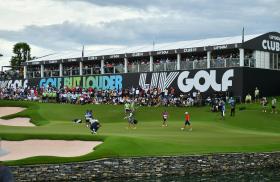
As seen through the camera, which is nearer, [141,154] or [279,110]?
[141,154]

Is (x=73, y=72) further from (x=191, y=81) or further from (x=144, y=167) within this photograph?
(x=144, y=167)

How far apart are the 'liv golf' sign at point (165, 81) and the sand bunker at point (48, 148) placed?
2922 cm

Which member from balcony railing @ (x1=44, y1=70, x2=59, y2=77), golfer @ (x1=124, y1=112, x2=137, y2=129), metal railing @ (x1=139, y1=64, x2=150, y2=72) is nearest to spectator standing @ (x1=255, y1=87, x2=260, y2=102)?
metal railing @ (x1=139, y1=64, x2=150, y2=72)

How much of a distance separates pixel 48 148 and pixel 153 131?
35.8 feet

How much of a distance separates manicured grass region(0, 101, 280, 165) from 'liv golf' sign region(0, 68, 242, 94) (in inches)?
187

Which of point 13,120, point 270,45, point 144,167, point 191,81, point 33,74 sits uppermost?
point 270,45

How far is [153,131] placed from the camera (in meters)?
38.2

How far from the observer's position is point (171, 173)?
86.4 feet

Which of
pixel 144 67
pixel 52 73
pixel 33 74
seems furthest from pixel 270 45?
pixel 33 74

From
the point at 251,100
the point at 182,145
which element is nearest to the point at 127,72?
the point at 251,100

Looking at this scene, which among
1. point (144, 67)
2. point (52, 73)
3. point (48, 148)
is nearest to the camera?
point (48, 148)

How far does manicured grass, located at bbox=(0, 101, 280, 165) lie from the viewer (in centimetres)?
2780

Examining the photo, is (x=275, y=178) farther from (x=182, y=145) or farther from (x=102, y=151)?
(x=102, y=151)

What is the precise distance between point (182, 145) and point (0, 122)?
2641 centimetres
